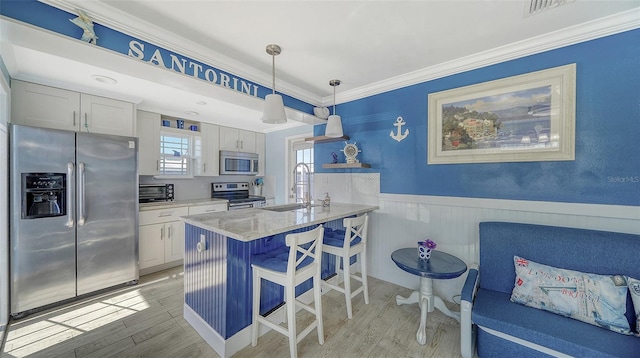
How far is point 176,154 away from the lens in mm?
3783

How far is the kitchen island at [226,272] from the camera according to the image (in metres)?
1.69

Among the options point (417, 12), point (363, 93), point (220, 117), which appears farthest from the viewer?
point (220, 117)

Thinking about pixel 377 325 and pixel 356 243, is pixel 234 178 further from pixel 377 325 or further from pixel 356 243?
pixel 377 325

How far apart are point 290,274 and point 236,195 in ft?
11.5

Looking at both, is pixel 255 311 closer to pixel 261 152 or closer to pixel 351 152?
pixel 351 152

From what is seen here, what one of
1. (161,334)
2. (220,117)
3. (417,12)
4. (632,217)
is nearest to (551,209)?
(632,217)

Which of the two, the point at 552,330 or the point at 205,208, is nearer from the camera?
the point at 552,330

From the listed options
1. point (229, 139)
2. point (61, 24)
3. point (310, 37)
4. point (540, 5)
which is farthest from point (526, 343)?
point (229, 139)

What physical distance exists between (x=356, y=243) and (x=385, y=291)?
0.82 m

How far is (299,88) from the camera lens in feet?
10.0

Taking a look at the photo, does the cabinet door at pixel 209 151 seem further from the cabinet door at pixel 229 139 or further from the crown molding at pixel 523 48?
the crown molding at pixel 523 48

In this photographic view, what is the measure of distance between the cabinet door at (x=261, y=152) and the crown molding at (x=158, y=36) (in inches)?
90.9

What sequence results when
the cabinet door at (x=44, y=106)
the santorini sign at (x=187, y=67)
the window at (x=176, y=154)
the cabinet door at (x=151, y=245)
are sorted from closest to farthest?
the santorini sign at (x=187, y=67)
the cabinet door at (x=44, y=106)
the cabinet door at (x=151, y=245)
the window at (x=176, y=154)

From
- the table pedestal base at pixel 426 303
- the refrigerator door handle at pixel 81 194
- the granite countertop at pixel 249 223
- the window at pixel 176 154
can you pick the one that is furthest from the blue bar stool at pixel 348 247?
the window at pixel 176 154
